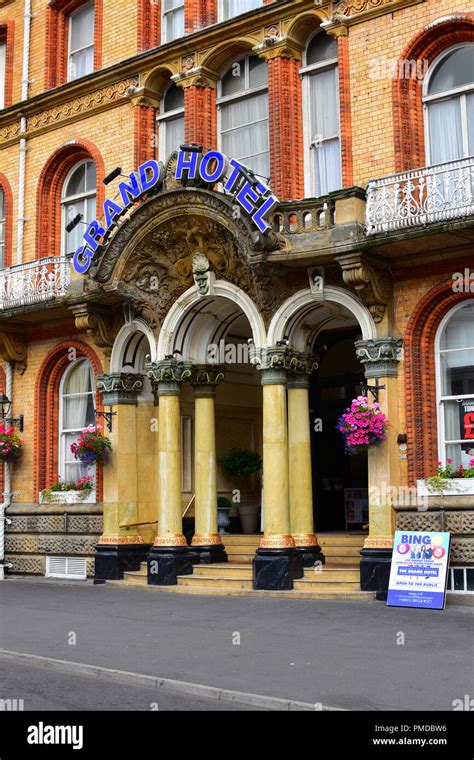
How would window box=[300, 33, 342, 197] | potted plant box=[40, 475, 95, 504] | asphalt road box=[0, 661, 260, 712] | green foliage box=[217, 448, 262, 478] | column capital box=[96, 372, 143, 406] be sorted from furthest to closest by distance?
green foliage box=[217, 448, 262, 478]
potted plant box=[40, 475, 95, 504]
column capital box=[96, 372, 143, 406]
window box=[300, 33, 342, 197]
asphalt road box=[0, 661, 260, 712]

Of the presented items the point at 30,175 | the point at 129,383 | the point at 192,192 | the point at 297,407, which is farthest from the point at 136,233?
the point at 30,175

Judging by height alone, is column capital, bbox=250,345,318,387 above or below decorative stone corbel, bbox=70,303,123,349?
below

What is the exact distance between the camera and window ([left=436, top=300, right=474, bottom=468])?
1512 centimetres

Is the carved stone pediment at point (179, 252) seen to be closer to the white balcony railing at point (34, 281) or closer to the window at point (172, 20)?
the white balcony railing at point (34, 281)

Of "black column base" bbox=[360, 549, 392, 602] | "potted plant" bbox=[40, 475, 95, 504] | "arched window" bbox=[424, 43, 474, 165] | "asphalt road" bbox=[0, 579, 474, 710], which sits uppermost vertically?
"arched window" bbox=[424, 43, 474, 165]

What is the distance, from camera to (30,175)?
2217cm

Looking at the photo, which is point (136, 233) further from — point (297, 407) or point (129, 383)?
point (297, 407)

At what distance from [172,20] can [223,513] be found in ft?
34.9

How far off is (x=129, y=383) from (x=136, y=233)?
3251mm

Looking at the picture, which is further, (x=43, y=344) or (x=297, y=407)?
(x=43, y=344)

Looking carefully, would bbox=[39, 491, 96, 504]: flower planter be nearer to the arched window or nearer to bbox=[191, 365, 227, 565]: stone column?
bbox=[191, 365, 227, 565]: stone column

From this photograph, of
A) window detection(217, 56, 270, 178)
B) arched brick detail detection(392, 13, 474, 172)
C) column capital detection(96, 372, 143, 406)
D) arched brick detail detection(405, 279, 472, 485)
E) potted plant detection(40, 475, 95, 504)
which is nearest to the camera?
arched brick detail detection(405, 279, 472, 485)

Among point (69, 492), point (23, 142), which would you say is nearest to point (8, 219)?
point (23, 142)

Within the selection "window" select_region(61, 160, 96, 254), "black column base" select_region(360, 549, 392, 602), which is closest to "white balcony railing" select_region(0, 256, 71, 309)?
"window" select_region(61, 160, 96, 254)
